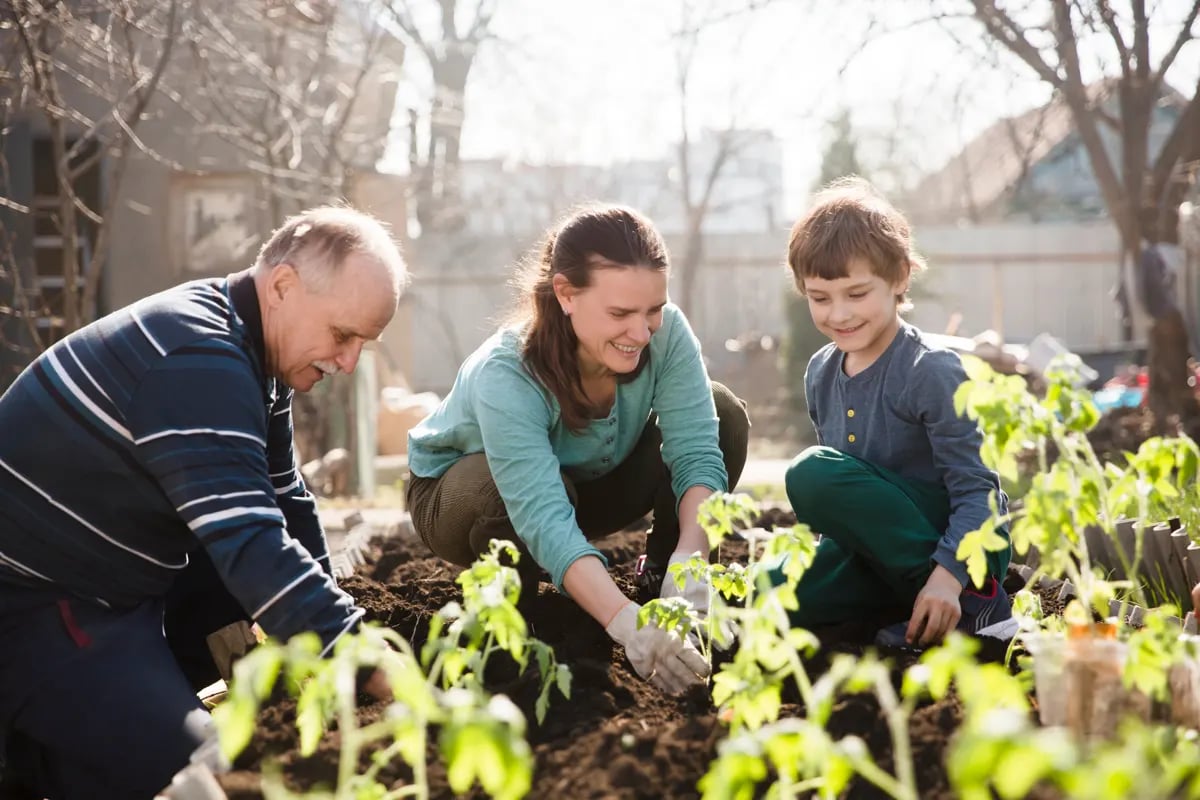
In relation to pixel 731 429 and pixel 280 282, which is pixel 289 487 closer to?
pixel 280 282

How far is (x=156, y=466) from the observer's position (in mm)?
1948

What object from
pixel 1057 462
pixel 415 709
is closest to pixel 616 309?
pixel 1057 462

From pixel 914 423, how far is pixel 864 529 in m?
0.28

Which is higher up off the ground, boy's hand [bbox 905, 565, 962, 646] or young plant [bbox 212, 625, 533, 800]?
young plant [bbox 212, 625, 533, 800]

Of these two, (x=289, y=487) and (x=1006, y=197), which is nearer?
(x=289, y=487)

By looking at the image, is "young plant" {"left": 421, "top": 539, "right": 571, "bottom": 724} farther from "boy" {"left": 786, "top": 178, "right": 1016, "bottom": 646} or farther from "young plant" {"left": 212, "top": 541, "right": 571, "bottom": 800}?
"boy" {"left": 786, "top": 178, "right": 1016, "bottom": 646}

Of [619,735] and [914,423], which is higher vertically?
[914,423]

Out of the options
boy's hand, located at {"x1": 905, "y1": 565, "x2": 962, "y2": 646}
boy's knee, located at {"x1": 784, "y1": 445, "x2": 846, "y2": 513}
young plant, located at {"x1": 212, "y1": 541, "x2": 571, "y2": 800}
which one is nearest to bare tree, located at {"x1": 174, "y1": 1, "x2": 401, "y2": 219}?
boy's knee, located at {"x1": 784, "y1": 445, "x2": 846, "y2": 513}

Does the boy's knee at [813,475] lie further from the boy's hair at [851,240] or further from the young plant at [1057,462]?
the young plant at [1057,462]

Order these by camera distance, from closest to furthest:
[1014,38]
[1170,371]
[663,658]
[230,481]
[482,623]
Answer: [482,623] → [230,481] → [663,658] → [1014,38] → [1170,371]

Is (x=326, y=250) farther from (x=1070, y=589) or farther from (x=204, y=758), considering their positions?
(x=1070, y=589)

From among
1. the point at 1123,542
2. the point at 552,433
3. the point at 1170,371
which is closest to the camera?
the point at 552,433

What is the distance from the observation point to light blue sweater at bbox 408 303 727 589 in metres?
2.55

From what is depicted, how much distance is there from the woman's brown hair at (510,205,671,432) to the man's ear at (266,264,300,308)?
73 cm
